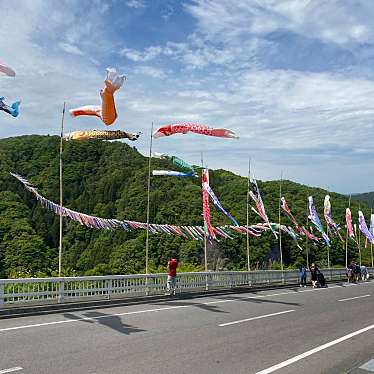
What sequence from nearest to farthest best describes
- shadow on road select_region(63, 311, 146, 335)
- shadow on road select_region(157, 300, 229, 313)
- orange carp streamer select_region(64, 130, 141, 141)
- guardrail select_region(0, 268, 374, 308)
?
1. shadow on road select_region(63, 311, 146, 335)
2. guardrail select_region(0, 268, 374, 308)
3. shadow on road select_region(157, 300, 229, 313)
4. orange carp streamer select_region(64, 130, 141, 141)

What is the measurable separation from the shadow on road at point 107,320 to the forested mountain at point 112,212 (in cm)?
1818

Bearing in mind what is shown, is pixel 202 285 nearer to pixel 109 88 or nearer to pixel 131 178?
pixel 109 88

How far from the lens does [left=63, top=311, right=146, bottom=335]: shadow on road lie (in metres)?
10.8

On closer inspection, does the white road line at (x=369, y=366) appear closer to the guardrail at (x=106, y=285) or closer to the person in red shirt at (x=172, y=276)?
the guardrail at (x=106, y=285)

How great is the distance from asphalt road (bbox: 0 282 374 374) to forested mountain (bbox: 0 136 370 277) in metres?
17.6

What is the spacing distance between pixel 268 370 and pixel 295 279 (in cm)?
2264

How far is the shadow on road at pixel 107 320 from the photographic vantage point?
424 inches

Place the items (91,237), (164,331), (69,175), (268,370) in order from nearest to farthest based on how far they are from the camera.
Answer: (268,370), (164,331), (91,237), (69,175)

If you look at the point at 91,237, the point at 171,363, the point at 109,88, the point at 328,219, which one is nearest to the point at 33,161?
the point at 91,237

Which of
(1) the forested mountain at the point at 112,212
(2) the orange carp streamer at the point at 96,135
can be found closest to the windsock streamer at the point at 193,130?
(2) the orange carp streamer at the point at 96,135

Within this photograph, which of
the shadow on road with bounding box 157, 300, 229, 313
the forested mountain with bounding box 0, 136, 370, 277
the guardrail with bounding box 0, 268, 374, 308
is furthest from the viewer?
the forested mountain with bounding box 0, 136, 370, 277

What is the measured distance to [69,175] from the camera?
8306cm

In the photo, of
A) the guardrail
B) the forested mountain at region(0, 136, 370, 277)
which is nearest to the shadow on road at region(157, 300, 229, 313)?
the guardrail

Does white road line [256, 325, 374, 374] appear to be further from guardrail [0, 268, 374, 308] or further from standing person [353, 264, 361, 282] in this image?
standing person [353, 264, 361, 282]
